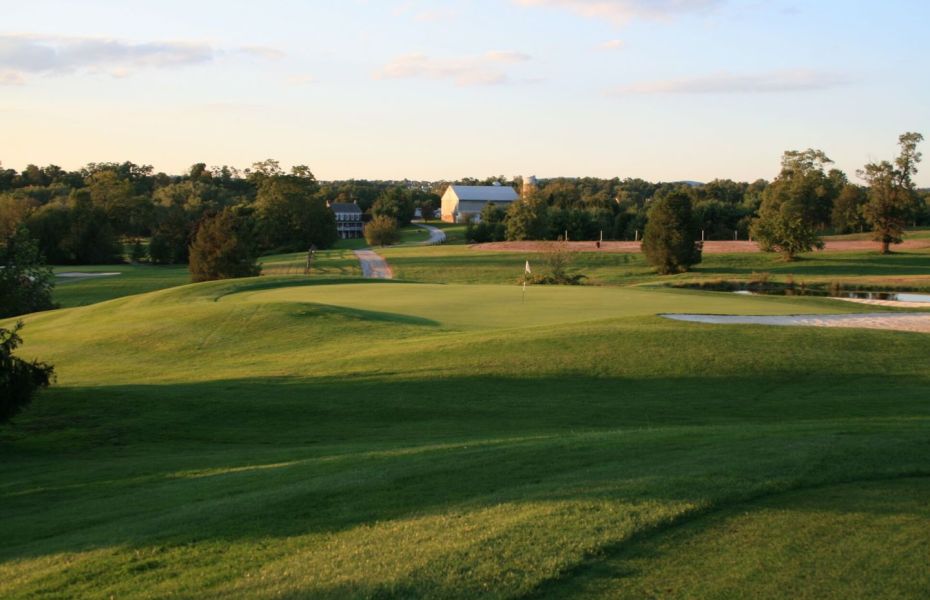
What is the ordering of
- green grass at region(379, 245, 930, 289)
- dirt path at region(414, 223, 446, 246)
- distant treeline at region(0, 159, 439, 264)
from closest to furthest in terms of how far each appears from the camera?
green grass at region(379, 245, 930, 289) < distant treeline at region(0, 159, 439, 264) < dirt path at region(414, 223, 446, 246)

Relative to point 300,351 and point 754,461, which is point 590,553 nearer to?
point 754,461

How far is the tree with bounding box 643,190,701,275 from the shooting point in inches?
2785

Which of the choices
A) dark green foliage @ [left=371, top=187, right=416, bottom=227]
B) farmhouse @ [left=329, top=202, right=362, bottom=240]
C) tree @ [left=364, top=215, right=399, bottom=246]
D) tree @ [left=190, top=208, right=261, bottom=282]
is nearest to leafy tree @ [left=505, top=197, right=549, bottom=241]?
tree @ [left=364, top=215, right=399, bottom=246]

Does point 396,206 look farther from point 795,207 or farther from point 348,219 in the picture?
point 795,207

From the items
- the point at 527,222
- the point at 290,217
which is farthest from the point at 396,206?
the point at 527,222

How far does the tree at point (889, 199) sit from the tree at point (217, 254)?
59.5 meters

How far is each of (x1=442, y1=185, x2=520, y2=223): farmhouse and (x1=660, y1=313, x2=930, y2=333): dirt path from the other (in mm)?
147734

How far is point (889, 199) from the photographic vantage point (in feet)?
269

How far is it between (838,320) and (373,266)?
57611mm

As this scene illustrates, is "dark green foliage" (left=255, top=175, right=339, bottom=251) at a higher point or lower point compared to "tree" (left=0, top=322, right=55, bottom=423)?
higher

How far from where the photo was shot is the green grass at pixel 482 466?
7.30 metres

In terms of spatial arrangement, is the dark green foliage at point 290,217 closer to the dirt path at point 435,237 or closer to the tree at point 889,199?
the dirt path at point 435,237

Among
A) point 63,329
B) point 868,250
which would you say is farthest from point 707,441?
point 868,250

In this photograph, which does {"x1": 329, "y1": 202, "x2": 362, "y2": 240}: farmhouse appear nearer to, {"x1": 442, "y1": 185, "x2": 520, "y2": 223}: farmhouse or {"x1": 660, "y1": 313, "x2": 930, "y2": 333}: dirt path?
{"x1": 442, "y1": 185, "x2": 520, "y2": 223}: farmhouse
